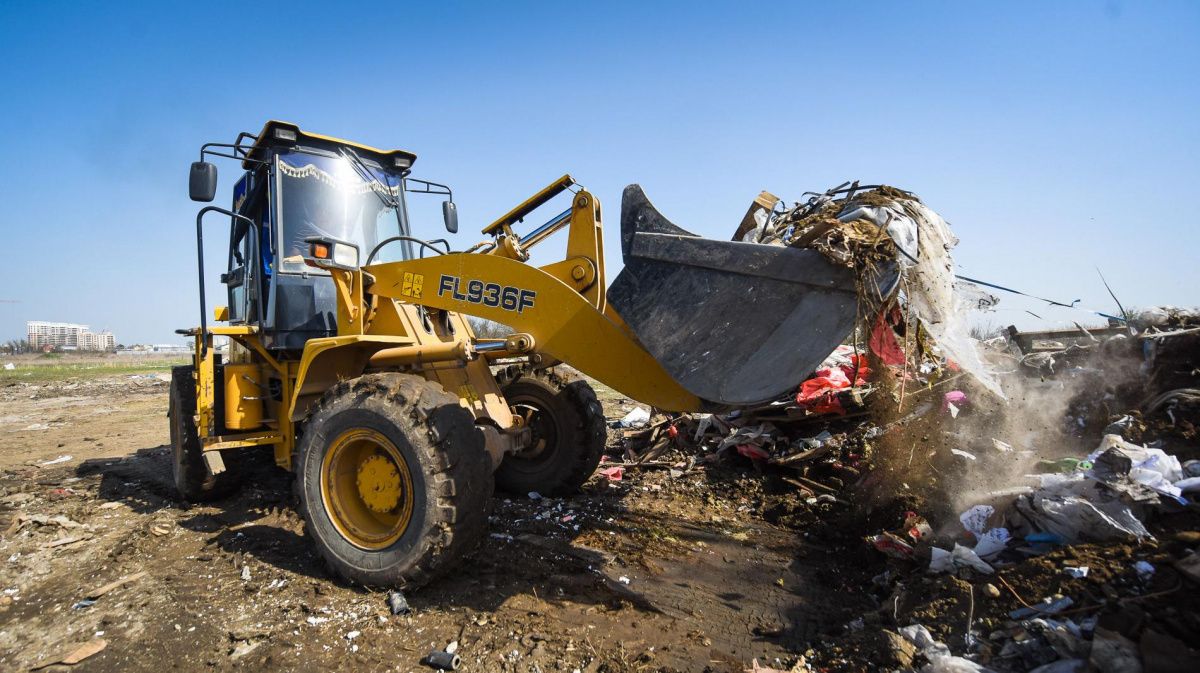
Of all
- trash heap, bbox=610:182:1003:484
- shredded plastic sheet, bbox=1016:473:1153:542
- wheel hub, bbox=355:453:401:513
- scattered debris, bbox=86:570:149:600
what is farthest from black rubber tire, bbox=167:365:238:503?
shredded plastic sheet, bbox=1016:473:1153:542

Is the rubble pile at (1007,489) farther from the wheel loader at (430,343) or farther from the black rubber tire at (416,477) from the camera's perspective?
the black rubber tire at (416,477)

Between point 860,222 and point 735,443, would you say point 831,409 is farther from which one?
point 860,222

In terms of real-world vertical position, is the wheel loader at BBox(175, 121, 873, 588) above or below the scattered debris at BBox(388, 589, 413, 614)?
above

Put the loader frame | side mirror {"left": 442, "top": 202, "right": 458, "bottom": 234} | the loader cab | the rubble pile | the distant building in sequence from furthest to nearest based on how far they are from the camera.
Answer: the distant building < side mirror {"left": 442, "top": 202, "right": 458, "bottom": 234} < the loader cab < the loader frame < the rubble pile

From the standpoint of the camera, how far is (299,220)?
508 centimetres

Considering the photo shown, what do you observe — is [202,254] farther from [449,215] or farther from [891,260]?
[891,260]

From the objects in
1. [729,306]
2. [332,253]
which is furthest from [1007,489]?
[332,253]

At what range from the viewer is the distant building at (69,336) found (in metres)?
74.1

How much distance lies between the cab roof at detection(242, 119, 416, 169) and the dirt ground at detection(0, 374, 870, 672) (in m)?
3.11

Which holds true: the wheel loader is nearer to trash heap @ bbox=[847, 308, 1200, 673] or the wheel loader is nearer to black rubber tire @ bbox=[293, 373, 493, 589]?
black rubber tire @ bbox=[293, 373, 493, 589]

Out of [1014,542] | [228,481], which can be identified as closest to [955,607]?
[1014,542]

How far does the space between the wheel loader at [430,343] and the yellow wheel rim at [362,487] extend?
13 mm

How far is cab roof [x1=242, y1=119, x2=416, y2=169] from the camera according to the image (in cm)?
498

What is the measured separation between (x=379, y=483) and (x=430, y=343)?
1.09m
